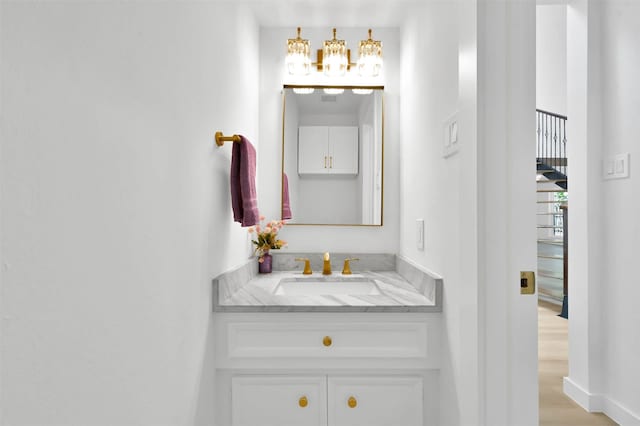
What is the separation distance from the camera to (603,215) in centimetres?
191

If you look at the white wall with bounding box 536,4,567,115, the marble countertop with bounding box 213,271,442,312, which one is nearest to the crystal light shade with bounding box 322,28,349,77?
the marble countertop with bounding box 213,271,442,312

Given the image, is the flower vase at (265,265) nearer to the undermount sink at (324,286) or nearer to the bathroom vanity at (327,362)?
the undermount sink at (324,286)

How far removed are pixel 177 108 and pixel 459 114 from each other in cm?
85

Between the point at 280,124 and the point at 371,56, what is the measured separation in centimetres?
68

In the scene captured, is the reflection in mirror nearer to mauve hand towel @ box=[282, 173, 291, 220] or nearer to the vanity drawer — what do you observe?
mauve hand towel @ box=[282, 173, 291, 220]

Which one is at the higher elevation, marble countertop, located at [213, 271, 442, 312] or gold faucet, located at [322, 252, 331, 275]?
gold faucet, located at [322, 252, 331, 275]

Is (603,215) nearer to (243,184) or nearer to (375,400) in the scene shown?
(375,400)

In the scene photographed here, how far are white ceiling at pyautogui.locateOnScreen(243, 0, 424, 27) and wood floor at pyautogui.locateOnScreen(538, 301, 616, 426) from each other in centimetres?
224

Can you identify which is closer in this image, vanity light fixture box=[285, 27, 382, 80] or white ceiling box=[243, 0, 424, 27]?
white ceiling box=[243, 0, 424, 27]

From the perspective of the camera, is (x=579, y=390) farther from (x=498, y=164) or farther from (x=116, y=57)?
(x=116, y=57)

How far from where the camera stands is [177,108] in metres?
1.08

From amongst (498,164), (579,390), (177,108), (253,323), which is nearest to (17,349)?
(177,108)

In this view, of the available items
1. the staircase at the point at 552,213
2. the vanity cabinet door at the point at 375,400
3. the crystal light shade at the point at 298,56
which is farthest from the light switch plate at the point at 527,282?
the staircase at the point at 552,213

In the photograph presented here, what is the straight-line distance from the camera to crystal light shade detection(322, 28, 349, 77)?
220 centimetres
